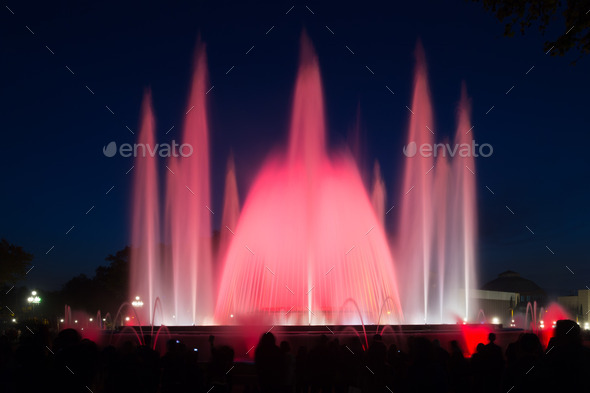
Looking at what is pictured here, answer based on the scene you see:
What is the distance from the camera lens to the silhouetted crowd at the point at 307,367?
4.32m

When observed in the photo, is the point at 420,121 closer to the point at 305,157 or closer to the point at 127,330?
the point at 305,157

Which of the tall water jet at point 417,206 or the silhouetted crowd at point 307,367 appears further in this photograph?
the tall water jet at point 417,206

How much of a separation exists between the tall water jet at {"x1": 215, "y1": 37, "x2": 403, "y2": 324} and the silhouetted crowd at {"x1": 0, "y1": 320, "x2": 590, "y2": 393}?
10.8m

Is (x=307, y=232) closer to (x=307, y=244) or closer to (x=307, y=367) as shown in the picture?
(x=307, y=244)

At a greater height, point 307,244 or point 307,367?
point 307,244

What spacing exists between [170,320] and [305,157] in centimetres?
1042

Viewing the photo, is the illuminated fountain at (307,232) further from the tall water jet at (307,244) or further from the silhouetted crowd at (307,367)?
the silhouetted crowd at (307,367)

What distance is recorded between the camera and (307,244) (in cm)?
2133

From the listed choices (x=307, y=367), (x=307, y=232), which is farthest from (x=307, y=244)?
(x=307, y=367)

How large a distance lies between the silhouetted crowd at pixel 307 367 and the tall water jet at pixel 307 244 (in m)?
10.8

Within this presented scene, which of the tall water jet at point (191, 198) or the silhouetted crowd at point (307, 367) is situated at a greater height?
the tall water jet at point (191, 198)

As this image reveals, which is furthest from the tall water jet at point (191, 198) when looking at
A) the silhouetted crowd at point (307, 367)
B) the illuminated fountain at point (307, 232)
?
the silhouetted crowd at point (307, 367)

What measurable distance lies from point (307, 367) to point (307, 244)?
42.5 feet

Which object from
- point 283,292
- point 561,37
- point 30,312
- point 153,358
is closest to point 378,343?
point 153,358
